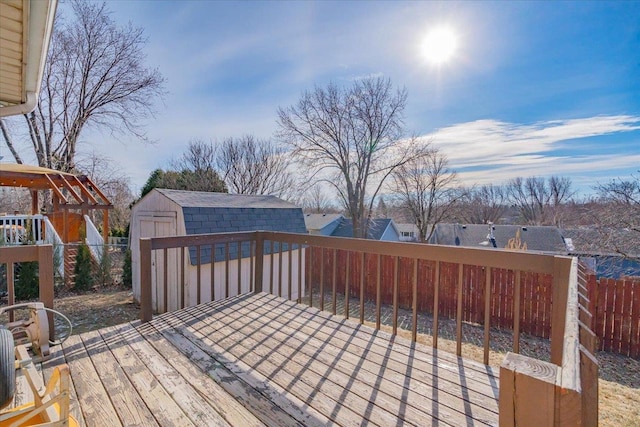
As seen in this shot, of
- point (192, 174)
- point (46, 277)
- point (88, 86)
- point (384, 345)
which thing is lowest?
point (384, 345)

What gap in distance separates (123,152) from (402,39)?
12.8 metres

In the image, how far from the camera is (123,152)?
13836 millimetres

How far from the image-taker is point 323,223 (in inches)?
922

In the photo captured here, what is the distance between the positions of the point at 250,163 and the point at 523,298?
585 inches

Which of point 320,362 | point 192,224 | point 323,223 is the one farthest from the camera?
point 323,223

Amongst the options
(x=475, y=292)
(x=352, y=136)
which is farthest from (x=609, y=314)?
(x=352, y=136)

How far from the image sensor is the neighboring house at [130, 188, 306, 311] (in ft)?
20.9

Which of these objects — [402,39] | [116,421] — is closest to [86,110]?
[402,39]

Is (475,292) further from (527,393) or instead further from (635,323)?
(527,393)

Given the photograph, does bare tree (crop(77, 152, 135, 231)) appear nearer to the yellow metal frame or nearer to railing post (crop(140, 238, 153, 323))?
railing post (crop(140, 238, 153, 323))

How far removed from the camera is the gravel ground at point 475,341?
4.01 m

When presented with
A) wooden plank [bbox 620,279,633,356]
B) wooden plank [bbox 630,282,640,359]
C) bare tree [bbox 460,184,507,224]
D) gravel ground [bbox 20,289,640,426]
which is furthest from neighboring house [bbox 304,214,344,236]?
wooden plank [bbox 630,282,640,359]

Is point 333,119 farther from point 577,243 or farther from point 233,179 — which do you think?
point 577,243

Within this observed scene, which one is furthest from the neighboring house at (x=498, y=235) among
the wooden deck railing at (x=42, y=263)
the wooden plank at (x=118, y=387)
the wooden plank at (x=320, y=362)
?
the wooden deck railing at (x=42, y=263)
